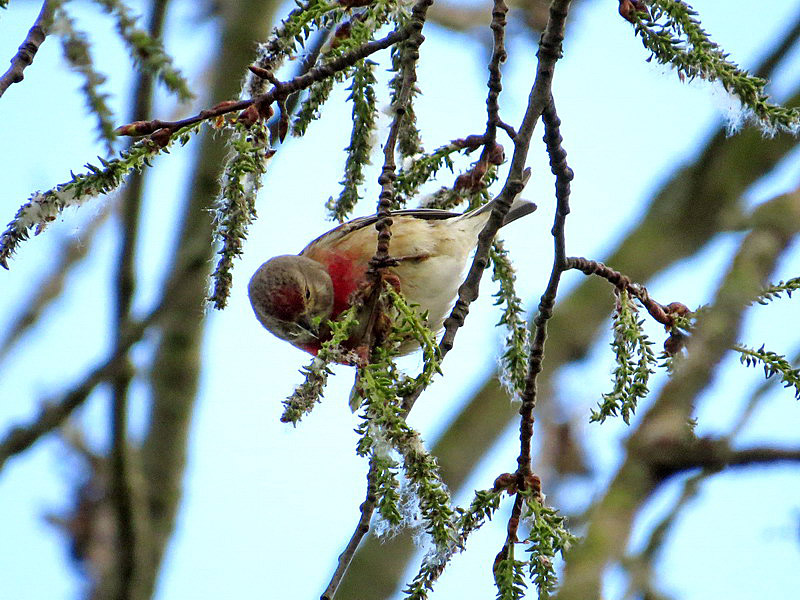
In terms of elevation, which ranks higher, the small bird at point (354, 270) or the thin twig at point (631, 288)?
the small bird at point (354, 270)

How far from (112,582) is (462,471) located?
290cm

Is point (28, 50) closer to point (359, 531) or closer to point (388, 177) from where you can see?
point (388, 177)

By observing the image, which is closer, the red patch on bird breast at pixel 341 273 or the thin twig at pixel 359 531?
the thin twig at pixel 359 531

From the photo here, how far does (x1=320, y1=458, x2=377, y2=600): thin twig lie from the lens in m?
1.82

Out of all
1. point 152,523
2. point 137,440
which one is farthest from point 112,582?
point 137,440

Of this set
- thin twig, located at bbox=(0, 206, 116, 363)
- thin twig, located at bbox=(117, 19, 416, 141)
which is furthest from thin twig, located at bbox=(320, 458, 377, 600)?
thin twig, located at bbox=(0, 206, 116, 363)

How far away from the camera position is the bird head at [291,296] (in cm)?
380

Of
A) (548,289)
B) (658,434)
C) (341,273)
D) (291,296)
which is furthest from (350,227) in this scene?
(658,434)

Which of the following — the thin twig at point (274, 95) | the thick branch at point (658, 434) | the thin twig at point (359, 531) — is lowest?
the thin twig at point (359, 531)

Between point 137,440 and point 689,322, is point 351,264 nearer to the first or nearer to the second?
point 689,322

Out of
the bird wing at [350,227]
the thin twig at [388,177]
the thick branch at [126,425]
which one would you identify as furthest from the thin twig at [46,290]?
the thin twig at [388,177]

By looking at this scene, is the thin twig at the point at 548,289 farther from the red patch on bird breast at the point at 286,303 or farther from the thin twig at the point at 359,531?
the red patch on bird breast at the point at 286,303

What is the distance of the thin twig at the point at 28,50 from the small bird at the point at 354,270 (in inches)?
75.0

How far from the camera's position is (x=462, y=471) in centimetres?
727
